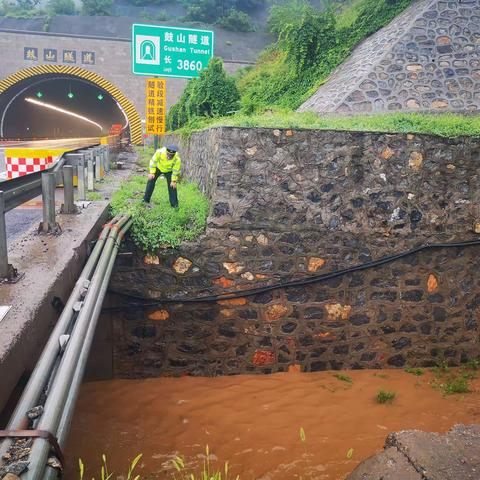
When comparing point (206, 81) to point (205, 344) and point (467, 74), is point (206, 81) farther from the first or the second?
point (205, 344)

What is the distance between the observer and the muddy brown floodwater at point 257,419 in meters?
4.41

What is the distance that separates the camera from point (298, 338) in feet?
19.9

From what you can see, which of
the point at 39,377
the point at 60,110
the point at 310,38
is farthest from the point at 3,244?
the point at 60,110

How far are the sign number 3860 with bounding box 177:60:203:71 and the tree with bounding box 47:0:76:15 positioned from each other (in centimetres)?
2049

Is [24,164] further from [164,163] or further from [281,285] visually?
[281,285]

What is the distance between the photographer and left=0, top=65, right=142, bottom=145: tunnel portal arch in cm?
2536

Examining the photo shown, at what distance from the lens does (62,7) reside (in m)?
30.6

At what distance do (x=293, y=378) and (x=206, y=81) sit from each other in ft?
33.2

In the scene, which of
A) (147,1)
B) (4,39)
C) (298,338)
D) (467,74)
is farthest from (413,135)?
(147,1)

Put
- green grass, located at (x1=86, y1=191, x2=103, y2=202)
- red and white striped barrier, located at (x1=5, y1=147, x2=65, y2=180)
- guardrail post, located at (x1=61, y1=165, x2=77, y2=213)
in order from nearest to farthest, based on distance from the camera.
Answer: guardrail post, located at (x1=61, y1=165, x2=77, y2=213)
green grass, located at (x1=86, y1=191, x2=103, y2=202)
red and white striped barrier, located at (x1=5, y1=147, x2=65, y2=180)

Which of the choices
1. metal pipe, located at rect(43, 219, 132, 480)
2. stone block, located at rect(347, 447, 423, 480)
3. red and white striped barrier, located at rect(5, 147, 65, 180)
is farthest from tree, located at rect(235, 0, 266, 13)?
stone block, located at rect(347, 447, 423, 480)

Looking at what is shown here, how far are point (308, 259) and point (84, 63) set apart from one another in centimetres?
2505

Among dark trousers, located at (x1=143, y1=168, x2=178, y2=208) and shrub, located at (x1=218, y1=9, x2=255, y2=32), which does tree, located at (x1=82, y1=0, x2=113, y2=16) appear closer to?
shrub, located at (x1=218, y1=9, x2=255, y2=32)

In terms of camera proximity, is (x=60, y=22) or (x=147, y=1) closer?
(x=60, y=22)
